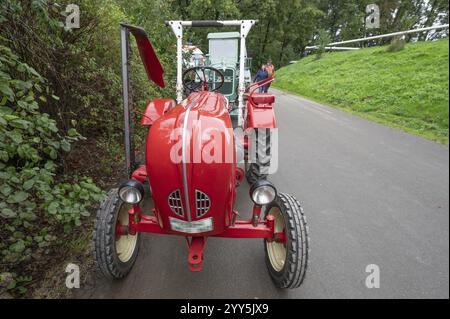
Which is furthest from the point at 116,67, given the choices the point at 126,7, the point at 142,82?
the point at 126,7

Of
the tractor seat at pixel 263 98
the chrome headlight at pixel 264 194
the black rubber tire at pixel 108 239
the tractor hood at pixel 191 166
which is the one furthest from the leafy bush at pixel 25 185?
the tractor seat at pixel 263 98

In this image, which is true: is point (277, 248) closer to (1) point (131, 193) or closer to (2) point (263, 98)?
(1) point (131, 193)

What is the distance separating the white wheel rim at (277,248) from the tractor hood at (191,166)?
1.83 ft

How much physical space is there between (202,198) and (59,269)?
141 centimetres

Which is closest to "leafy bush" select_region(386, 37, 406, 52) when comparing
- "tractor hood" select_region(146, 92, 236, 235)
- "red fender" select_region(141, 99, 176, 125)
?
"tractor hood" select_region(146, 92, 236, 235)

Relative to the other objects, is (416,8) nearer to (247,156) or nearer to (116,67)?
(247,156)

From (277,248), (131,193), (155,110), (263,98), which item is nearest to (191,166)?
(131,193)

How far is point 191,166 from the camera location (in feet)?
5.03

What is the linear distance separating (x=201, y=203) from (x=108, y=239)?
76 cm

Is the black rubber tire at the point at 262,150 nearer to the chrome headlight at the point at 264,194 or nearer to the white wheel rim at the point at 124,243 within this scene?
the chrome headlight at the point at 264,194

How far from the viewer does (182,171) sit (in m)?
1.54

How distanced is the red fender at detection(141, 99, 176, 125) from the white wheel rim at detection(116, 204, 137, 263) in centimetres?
85

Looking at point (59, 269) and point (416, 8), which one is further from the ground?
point (416, 8)
